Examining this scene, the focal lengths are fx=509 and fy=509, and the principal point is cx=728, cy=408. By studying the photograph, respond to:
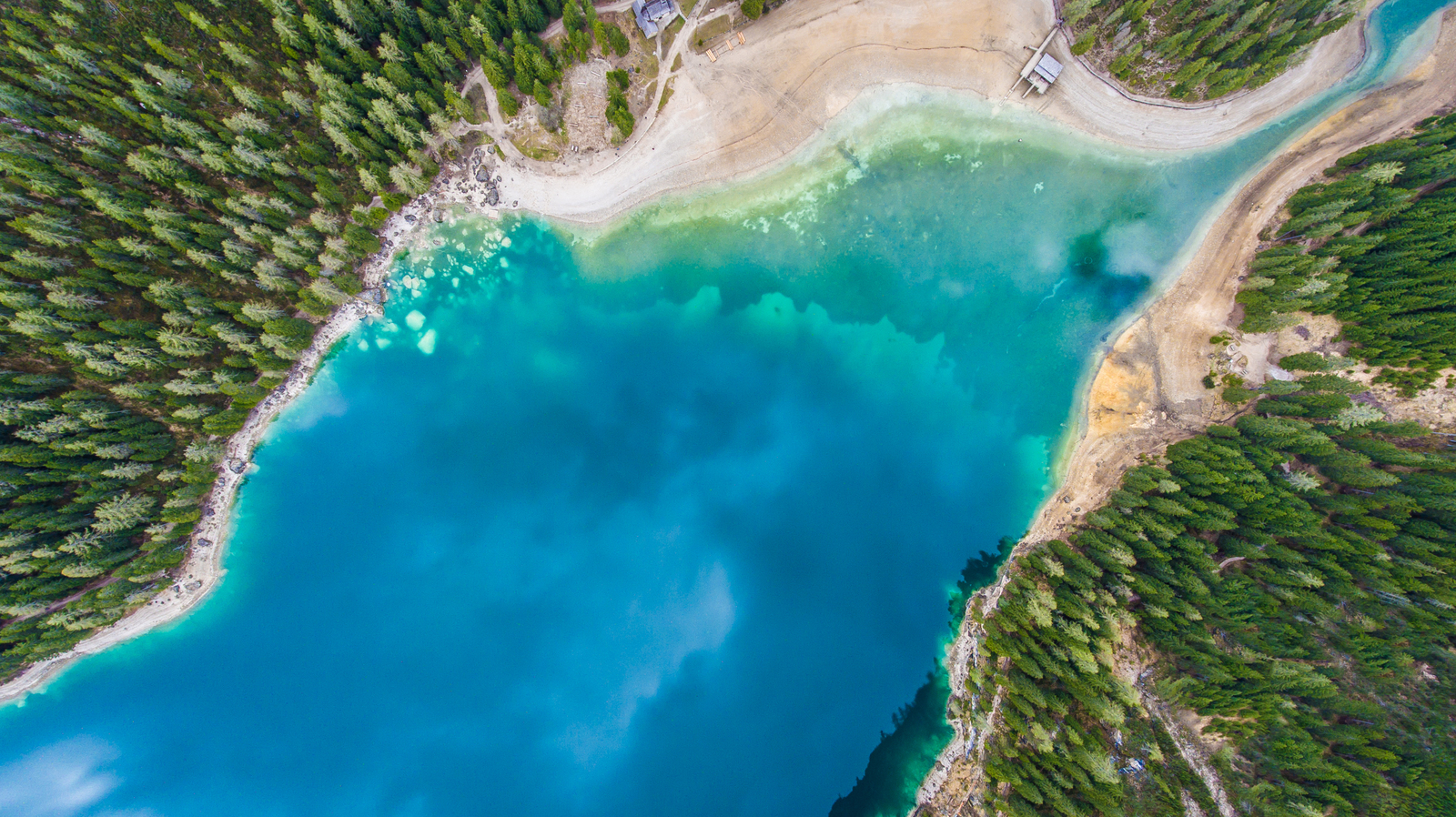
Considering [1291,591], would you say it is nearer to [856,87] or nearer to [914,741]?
[914,741]

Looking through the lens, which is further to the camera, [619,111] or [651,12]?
[651,12]

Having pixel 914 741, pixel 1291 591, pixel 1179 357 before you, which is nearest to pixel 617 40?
pixel 1179 357

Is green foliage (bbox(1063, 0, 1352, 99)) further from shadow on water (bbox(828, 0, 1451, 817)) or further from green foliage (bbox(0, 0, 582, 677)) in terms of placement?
green foliage (bbox(0, 0, 582, 677))

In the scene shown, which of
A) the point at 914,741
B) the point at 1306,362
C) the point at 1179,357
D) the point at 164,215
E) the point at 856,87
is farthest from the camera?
the point at 914,741

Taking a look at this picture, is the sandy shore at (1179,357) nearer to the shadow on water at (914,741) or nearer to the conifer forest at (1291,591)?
the shadow on water at (914,741)

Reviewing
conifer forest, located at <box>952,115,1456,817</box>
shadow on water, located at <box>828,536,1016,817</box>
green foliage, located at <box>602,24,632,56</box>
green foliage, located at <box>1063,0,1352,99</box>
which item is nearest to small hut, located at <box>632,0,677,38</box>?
green foliage, located at <box>602,24,632,56</box>

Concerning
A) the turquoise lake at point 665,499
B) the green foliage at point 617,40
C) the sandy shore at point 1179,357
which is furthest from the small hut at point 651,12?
the sandy shore at point 1179,357

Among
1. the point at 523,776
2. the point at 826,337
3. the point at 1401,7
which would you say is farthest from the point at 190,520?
the point at 1401,7
